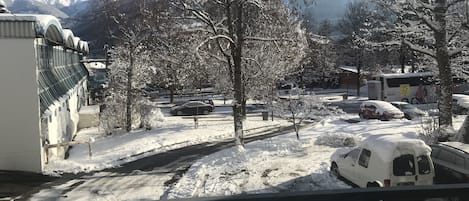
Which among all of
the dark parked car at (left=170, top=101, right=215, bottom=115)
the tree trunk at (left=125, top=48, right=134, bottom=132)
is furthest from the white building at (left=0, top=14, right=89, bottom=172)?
the dark parked car at (left=170, top=101, right=215, bottom=115)

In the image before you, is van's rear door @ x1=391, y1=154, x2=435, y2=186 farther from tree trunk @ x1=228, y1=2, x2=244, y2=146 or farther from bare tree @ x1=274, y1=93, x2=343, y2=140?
bare tree @ x1=274, y1=93, x2=343, y2=140

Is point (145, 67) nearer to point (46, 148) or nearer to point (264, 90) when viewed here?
point (264, 90)

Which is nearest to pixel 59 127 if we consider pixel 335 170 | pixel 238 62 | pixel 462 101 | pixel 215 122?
pixel 238 62

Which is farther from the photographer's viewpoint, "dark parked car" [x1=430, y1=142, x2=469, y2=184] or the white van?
the white van

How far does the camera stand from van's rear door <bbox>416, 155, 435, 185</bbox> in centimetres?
1157

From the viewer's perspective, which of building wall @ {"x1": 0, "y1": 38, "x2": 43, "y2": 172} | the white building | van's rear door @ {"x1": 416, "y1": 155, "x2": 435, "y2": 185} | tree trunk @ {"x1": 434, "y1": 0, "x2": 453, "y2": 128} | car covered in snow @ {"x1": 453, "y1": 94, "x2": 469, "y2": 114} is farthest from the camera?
car covered in snow @ {"x1": 453, "y1": 94, "x2": 469, "y2": 114}

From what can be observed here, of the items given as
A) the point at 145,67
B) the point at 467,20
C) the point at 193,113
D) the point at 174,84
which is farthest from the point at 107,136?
the point at 174,84

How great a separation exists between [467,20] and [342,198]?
17384 mm

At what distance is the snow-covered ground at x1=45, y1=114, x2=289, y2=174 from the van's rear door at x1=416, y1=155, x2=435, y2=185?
13028 millimetres

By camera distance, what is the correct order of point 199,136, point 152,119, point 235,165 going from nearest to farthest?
1. point 235,165
2. point 199,136
3. point 152,119

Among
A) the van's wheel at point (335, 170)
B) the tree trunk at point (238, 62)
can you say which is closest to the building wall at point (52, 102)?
the tree trunk at point (238, 62)

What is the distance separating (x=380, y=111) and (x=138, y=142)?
650 inches

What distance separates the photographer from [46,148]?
20.0 m

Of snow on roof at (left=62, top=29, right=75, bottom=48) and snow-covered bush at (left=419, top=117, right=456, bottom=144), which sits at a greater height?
snow on roof at (left=62, top=29, right=75, bottom=48)
